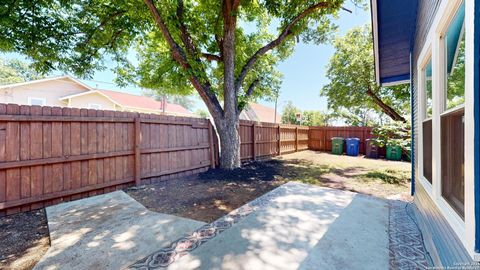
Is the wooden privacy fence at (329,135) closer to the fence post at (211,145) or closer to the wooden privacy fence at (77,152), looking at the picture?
the fence post at (211,145)

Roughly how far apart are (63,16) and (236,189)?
7.09 metres

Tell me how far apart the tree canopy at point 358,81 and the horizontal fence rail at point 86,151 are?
9.09 meters

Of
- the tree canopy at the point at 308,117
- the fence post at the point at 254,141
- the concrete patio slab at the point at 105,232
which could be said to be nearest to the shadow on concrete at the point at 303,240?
the concrete patio slab at the point at 105,232

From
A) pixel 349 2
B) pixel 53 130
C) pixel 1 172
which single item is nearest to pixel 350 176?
pixel 349 2

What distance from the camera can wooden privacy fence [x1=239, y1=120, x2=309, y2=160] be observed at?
8281mm

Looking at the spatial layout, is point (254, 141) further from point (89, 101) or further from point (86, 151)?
point (89, 101)

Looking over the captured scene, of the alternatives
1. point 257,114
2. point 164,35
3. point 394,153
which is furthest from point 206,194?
point 257,114

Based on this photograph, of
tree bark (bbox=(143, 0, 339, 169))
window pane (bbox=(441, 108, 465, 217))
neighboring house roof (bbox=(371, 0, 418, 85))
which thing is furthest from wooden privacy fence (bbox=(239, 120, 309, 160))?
window pane (bbox=(441, 108, 465, 217))

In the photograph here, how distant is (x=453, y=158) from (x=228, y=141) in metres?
5.24

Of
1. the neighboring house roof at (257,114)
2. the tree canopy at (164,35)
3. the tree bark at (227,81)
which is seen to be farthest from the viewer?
the neighboring house roof at (257,114)

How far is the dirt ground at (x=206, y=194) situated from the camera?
7.74 feet

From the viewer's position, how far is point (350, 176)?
6082 millimetres

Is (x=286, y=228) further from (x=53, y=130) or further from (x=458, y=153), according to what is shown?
(x=53, y=130)

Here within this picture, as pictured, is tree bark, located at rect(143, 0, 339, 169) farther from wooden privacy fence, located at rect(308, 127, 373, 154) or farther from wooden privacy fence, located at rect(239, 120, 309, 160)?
wooden privacy fence, located at rect(308, 127, 373, 154)
